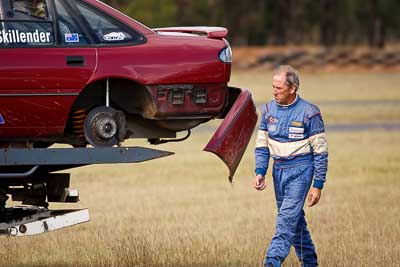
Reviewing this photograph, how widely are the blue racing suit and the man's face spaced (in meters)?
0.06

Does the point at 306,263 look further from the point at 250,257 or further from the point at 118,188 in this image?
the point at 118,188

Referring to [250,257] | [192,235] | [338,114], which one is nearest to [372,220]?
[192,235]

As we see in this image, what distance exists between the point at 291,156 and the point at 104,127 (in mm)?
1489

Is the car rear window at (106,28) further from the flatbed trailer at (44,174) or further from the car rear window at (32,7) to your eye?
the flatbed trailer at (44,174)

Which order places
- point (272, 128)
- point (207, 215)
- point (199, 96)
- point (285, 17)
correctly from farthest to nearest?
point (285, 17)
point (207, 215)
point (199, 96)
point (272, 128)

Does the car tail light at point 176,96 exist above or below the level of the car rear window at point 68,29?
below

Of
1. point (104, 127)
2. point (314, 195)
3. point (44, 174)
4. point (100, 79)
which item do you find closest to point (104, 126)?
point (104, 127)

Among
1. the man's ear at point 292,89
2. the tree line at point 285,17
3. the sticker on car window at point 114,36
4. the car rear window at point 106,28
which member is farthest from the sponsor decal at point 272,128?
the tree line at point 285,17

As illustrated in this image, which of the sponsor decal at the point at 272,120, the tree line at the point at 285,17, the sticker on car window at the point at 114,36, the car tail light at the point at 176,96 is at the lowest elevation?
the tree line at the point at 285,17

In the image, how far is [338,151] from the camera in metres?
24.3

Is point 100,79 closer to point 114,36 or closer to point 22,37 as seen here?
point 114,36

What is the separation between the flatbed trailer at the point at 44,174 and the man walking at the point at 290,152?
0.83 metres

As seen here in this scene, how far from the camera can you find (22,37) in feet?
31.2

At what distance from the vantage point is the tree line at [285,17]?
90.6 metres
